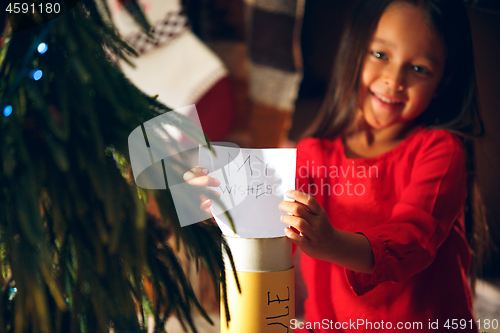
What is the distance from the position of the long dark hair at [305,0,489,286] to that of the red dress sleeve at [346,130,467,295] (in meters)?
0.03

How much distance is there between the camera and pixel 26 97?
0.20m

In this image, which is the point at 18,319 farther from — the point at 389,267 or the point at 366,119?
the point at 366,119

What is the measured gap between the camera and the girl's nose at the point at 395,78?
466 millimetres

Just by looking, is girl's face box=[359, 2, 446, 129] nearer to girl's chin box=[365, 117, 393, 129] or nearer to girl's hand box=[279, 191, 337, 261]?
girl's chin box=[365, 117, 393, 129]

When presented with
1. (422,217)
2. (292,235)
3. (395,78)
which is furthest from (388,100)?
(292,235)

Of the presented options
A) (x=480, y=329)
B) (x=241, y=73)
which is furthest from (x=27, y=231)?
(x=241, y=73)

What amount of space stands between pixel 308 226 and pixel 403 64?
0.27 m

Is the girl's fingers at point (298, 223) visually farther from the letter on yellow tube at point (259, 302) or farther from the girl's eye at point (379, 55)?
the girl's eye at point (379, 55)

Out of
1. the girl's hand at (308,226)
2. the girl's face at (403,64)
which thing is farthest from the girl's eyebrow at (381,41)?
the girl's hand at (308,226)

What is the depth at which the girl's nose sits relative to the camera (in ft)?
1.53

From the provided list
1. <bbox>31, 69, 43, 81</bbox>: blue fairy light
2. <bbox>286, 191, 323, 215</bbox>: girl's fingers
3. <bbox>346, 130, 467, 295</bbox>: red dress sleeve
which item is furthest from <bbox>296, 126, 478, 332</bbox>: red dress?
<bbox>31, 69, 43, 81</bbox>: blue fairy light

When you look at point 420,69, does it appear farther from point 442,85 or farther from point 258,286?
point 258,286

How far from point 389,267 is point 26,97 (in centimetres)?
36

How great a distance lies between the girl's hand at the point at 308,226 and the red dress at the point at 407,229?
9 centimetres
